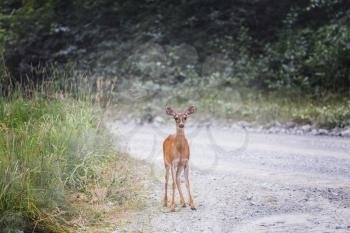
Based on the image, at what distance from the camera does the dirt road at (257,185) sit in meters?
6.81

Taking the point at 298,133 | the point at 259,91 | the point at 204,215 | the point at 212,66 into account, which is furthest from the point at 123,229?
the point at 212,66

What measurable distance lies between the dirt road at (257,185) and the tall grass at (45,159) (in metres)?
0.83

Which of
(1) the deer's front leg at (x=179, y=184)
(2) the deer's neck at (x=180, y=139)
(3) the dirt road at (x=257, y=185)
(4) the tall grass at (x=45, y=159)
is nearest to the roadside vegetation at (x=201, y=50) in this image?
(3) the dirt road at (x=257, y=185)

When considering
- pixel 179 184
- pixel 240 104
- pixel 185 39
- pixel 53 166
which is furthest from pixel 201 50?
pixel 53 166

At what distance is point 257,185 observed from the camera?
8.69m

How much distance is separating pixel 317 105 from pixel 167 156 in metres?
9.38

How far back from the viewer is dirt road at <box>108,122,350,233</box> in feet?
22.4

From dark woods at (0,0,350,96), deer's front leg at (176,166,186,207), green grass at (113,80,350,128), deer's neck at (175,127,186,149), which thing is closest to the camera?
deer's neck at (175,127,186,149)

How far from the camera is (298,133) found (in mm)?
13891

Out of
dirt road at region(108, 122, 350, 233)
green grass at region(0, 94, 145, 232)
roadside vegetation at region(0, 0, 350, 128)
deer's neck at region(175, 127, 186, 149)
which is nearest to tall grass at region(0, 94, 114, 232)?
green grass at region(0, 94, 145, 232)

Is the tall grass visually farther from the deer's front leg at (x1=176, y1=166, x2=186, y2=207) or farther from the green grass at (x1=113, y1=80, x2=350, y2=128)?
the green grass at (x1=113, y1=80, x2=350, y2=128)

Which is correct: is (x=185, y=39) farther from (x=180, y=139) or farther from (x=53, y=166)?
(x=53, y=166)

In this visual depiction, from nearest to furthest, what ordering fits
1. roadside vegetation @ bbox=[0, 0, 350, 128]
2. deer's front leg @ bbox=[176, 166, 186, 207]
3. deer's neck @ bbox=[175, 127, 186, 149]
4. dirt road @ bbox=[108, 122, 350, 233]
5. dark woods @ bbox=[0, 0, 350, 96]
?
1. dirt road @ bbox=[108, 122, 350, 233]
2. deer's neck @ bbox=[175, 127, 186, 149]
3. deer's front leg @ bbox=[176, 166, 186, 207]
4. roadside vegetation @ bbox=[0, 0, 350, 128]
5. dark woods @ bbox=[0, 0, 350, 96]

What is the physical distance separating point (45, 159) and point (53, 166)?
5.2 inches
